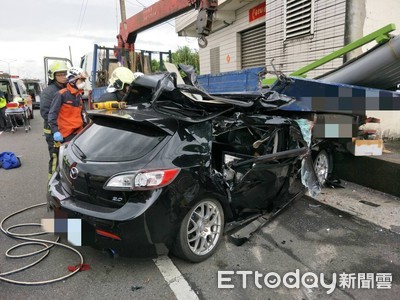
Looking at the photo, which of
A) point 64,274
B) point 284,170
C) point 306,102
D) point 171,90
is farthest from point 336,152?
point 64,274

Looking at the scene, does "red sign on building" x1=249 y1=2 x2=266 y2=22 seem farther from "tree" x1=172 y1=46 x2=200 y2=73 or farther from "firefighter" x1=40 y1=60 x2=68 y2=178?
"tree" x1=172 y1=46 x2=200 y2=73

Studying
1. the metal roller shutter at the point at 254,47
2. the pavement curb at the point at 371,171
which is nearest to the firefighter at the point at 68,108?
→ the pavement curb at the point at 371,171

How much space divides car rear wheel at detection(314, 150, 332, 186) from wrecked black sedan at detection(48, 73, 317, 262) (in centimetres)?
123

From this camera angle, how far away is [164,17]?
338 inches

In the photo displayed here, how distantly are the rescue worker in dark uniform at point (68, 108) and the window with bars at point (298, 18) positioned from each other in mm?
5459

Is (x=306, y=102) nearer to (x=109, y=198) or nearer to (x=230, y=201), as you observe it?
(x=230, y=201)

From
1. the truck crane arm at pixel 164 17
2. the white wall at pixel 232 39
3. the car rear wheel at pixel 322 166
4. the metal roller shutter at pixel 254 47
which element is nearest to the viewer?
the car rear wheel at pixel 322 166

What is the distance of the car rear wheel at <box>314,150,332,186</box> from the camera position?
5.16 metres

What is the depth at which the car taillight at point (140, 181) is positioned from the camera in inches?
105

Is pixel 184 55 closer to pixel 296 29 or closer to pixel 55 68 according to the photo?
pixel 296 29

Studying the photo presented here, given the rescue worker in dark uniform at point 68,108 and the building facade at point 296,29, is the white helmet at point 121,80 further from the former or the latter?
the building facade at point 296,29

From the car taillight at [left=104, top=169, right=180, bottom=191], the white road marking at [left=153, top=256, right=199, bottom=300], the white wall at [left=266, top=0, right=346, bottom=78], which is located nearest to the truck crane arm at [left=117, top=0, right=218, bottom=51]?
the white wall at [left=266, top=0, right=346, bottom=78]

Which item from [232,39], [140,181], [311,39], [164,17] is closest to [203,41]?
[164,17]

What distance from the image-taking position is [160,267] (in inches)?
123
